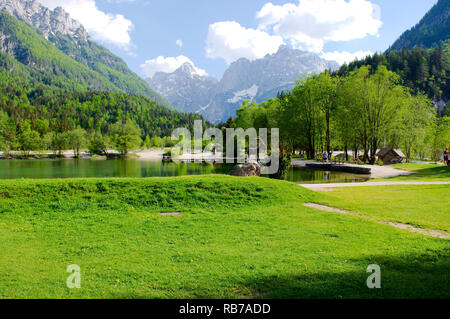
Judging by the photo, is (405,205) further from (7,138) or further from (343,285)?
(7,138)

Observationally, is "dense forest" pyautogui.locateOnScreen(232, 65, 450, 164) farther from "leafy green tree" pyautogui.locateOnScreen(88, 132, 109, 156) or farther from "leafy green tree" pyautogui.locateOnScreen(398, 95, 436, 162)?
"leafy green tree" pyautogui.locateOnScreen(88, 132, 109, 156)

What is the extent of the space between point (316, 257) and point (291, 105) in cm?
6226

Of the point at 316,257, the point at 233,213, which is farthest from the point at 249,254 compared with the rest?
the point at 233,213

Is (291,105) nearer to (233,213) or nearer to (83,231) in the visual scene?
(233,213)

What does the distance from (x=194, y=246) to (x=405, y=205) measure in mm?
12374

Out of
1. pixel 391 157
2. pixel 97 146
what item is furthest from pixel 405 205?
pixel 97 146

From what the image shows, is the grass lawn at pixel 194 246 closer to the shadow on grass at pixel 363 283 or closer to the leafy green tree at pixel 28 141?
the shadow on grass at pixel 363 283

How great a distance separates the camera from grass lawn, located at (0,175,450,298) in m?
6.00

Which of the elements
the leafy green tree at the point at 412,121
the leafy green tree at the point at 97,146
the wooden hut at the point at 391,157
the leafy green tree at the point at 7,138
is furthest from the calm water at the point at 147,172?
the leafy green tree at the point at 7,138

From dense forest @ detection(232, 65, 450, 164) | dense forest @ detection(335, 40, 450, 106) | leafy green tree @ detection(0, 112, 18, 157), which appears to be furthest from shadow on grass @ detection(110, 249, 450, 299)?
→ dense forest @ detection(335, 40, 450, 106)

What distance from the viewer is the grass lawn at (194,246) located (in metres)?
6.00

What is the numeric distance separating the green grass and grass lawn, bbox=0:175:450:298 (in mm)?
354

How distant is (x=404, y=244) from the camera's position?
851 centimetres

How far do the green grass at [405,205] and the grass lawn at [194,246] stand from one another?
13.9 inches
